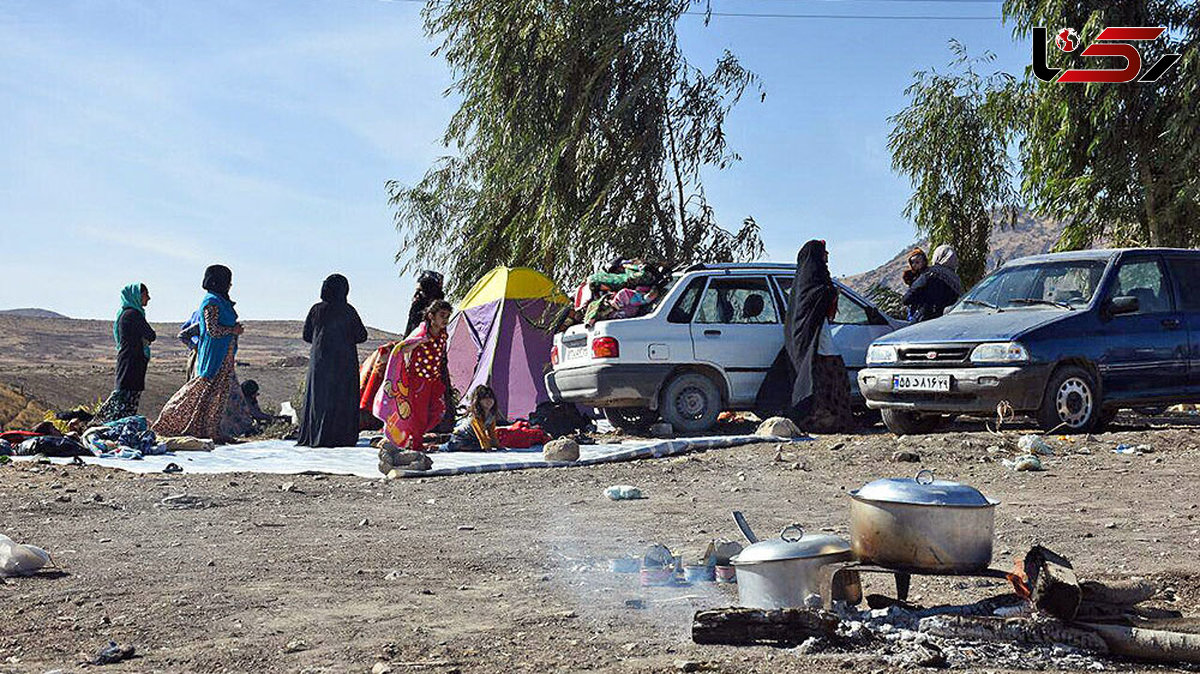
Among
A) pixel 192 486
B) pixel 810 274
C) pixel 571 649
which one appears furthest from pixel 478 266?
pixel 571 649

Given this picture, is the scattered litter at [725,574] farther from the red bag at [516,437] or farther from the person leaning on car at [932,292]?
the person leaning on car at [932,292]

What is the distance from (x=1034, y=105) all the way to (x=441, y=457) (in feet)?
44.0

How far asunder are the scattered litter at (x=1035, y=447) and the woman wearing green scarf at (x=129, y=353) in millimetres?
9603

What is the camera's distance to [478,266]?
23.7 meters

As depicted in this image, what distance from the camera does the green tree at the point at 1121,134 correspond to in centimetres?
1978

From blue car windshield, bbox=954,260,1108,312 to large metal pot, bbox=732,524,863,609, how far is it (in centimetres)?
759

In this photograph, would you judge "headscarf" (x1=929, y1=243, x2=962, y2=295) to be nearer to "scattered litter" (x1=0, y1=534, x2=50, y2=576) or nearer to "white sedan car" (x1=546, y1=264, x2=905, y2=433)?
"white sedan car" (x1=546, y1=264, x2=905, y2=433)

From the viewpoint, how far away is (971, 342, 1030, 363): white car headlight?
36.0 ft

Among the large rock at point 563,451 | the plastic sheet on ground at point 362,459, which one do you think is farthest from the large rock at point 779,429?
the large rock at point 563,451

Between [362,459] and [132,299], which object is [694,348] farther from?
[132,299]

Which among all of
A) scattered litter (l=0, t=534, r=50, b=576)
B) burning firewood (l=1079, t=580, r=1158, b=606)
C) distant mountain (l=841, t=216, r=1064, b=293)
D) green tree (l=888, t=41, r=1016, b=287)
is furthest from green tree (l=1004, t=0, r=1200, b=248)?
distant mountain (l=841, t=216, r=1064, b=293)

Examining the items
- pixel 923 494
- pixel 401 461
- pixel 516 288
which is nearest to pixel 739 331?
pixel 401 461

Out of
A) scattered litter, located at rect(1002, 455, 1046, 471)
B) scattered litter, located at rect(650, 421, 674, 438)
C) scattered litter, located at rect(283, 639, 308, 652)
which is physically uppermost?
scattered litter, located at rect(650, 421, 674, 438)

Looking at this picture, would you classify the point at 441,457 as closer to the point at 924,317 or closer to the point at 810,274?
the point at 810,274
